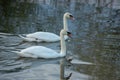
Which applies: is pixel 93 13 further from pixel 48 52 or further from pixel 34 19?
pixel 48 52

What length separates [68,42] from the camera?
1714 cm

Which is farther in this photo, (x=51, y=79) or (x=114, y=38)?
(x=114, y=38)

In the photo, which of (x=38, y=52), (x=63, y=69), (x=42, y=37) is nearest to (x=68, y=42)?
(x=42, y=37)

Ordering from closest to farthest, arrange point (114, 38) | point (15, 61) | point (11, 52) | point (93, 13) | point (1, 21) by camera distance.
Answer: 1. point (15, 61)
2. point (11, 52)
3. point (114, 38)
4. point (1, 21)
5. point (93, 13)

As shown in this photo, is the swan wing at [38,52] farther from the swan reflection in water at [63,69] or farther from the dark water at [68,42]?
the swan reflection in water at [63,69]

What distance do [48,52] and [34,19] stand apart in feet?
30.5

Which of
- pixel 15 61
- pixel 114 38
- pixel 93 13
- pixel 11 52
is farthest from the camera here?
pixel 93 13

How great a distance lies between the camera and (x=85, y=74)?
40.6ft

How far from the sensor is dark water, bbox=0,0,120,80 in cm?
1244

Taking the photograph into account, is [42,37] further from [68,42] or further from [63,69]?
[63,69]

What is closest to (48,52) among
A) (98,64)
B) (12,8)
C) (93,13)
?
(98,64)

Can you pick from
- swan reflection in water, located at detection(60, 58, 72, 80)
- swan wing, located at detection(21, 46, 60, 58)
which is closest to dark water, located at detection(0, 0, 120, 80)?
swan reflection in water, located at detection(60, 58, 72, 80)

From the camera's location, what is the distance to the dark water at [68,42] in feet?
40.8

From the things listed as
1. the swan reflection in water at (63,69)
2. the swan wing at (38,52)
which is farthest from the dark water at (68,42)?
the swan wing at (38,52)
